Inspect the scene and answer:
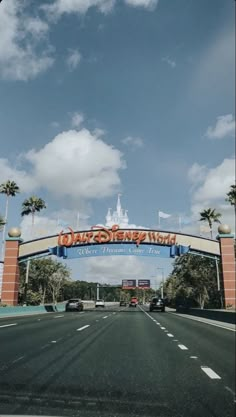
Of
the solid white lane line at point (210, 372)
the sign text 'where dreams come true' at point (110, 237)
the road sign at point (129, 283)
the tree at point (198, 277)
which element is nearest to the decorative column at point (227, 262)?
the sign text 'where dreams come true' at point (110, 237)

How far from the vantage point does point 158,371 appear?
6812mm

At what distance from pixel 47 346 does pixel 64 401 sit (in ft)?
20.0

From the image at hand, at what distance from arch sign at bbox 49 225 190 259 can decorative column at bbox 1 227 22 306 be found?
3.94 metres

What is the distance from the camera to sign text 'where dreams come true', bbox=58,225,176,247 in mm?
44438

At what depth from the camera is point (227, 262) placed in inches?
1622

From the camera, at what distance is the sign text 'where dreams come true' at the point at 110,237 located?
146ft

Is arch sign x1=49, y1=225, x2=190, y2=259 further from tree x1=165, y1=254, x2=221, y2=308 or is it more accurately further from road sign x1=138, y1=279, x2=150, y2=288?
road sign x1=138, y1=279, x2=150, y2=288

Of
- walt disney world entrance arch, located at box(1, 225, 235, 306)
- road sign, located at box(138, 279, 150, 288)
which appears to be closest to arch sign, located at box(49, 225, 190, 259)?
walt disney world entrance arch, located at box(1, 225, 235, 306)

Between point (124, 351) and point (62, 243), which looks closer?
point (124, 351)

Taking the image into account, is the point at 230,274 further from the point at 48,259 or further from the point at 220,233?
the point at 48,259

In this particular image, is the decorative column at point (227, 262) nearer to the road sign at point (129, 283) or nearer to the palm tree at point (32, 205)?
the palm tree at point (32, 205)

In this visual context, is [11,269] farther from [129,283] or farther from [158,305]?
[129,283]

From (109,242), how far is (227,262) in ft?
40.9

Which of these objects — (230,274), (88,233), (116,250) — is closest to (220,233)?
(230,274)
